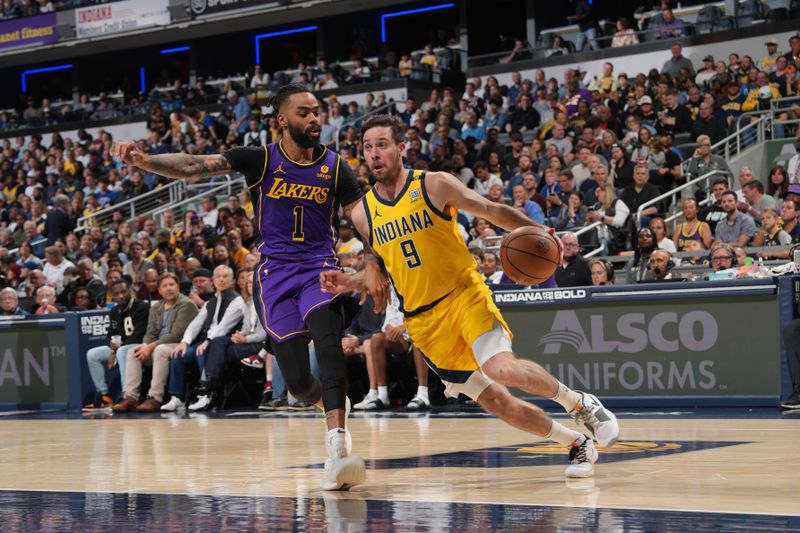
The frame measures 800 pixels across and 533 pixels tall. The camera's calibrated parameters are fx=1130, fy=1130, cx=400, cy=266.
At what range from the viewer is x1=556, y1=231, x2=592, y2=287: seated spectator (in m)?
12.3

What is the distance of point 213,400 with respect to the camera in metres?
13.4

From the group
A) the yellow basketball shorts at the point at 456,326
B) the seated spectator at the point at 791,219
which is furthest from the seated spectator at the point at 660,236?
the yellow basketball shorts at the point at 456,326

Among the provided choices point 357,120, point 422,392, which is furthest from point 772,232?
point 357,120

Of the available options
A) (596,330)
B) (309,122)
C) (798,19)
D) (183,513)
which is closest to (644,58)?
(798,19)

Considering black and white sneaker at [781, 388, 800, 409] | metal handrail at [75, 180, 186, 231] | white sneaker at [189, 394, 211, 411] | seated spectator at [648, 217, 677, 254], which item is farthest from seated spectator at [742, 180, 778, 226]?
metal handrail at [75, 180, 186, 231]

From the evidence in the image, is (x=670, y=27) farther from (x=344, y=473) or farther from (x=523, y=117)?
(x=344, y=473)

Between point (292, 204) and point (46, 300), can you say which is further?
point (46, 300)

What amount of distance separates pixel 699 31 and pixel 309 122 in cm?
1726

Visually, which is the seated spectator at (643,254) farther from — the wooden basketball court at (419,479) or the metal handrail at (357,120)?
the metal handrail at (357,120)

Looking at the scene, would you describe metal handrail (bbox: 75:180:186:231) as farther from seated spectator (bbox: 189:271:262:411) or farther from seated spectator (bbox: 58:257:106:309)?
seated spectator (bbox: 189:271:262:411)

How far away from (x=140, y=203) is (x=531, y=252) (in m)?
20.8

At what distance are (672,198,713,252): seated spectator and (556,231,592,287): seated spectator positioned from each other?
204cm

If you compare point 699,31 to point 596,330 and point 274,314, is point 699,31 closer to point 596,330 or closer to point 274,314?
point 596,330

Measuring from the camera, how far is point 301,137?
6555 mm
